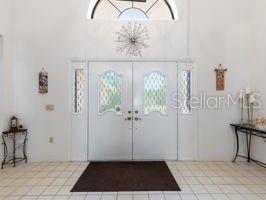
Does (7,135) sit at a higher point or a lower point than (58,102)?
lower

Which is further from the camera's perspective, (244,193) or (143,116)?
(143,116)

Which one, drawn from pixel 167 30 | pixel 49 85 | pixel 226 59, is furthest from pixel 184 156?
pixel 49 85

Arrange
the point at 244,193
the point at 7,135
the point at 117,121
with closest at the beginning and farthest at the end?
the point at 244,193
the point at 7,135
the point at 117,121

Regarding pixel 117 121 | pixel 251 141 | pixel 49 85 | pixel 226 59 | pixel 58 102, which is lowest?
pixel 251 141

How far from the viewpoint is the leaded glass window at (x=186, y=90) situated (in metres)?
4.89

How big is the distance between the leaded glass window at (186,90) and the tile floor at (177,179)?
1103 mm

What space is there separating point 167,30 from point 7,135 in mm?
3779

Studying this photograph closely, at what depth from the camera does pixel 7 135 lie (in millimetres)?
4566

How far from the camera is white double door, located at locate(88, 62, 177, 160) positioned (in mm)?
4852

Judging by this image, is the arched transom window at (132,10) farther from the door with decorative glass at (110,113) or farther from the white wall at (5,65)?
the white wall at (5,65)

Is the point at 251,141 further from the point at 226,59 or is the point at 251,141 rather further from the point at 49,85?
the point at 49,85

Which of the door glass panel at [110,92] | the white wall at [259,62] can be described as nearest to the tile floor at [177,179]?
the white wall at [259,62]

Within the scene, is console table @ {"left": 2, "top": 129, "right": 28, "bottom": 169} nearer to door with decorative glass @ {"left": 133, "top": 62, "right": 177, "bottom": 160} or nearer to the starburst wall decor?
door with decorative glass @ {"left": 133, "top": 62, "right": 177, "bottom": 160}

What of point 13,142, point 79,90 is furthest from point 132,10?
point 13,142
